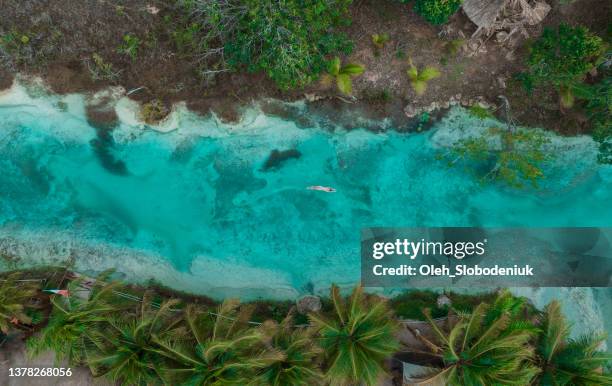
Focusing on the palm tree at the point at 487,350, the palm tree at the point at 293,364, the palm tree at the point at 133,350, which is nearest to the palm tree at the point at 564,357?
the palm tree at the point at 487,350

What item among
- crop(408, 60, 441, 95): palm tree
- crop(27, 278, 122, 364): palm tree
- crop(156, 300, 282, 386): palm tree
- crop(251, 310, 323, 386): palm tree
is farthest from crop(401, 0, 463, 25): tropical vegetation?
crop(27, 278, 122, 364): palm tree

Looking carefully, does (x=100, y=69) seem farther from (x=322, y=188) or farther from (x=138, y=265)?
(x=322, y=188)

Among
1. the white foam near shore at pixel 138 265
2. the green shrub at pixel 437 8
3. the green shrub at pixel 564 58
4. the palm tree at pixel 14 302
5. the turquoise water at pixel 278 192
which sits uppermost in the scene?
the green shrub at pixel 437 8

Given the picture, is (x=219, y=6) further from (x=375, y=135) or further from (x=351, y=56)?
(x=375, y=135)

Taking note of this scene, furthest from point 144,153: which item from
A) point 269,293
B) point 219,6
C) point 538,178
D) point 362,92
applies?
point 538,178

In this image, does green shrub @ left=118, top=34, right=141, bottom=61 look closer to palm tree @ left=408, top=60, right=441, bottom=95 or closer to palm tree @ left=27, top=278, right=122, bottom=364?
palm tree @ left=27, top=278, right=122, bottom=364

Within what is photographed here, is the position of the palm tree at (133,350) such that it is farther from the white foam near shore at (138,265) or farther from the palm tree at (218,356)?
the white foam near shore at (138,265)

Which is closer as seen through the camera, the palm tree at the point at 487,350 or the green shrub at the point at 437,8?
the palm tree at the point at 487,350
